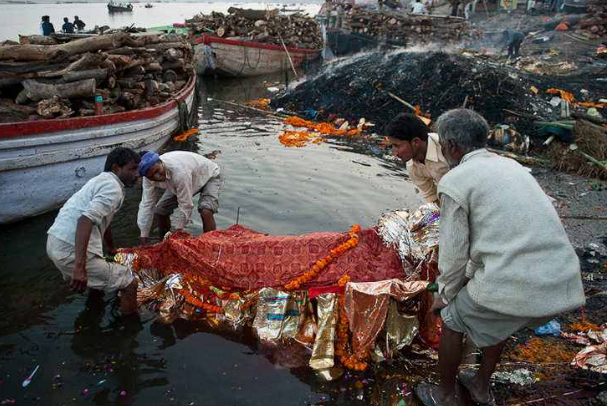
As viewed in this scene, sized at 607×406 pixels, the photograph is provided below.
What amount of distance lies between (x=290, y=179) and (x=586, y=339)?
230 inches

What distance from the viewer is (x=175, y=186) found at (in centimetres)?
507

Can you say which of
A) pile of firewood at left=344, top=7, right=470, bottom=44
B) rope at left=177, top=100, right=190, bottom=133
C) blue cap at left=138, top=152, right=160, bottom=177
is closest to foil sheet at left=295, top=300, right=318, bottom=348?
blue cap at left=138, top=152, right=160, bottom=177

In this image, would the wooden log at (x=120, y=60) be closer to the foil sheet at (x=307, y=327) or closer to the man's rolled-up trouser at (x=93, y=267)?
the man's rolled-up trouser at (x=93, y=267)

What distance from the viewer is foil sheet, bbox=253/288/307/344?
413 cm

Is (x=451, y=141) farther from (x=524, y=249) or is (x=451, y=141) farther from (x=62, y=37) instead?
(x=62, y=37)

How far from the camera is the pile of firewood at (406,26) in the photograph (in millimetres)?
22953

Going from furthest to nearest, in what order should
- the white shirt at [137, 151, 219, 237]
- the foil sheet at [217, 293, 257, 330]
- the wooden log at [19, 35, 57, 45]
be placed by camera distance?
the wooden log at [19, 35, 57, 45]
the white shirt at [137, 151, 219, 237]
the foil sheet at [217, 293, 257, 330]

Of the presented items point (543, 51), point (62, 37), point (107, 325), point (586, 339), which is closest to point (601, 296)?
point (586, 339)

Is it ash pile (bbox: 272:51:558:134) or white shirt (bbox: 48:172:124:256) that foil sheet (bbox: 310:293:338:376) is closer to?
white shirt (bbox: 48:172:124:256)

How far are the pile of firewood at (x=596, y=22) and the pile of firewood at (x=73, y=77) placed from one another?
21.9 metres

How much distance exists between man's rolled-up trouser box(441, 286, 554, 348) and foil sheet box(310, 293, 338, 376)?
4.13ft

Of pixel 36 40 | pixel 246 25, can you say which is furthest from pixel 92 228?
pixel 246 25

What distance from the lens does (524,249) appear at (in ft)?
8.17

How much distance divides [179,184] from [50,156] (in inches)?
113
